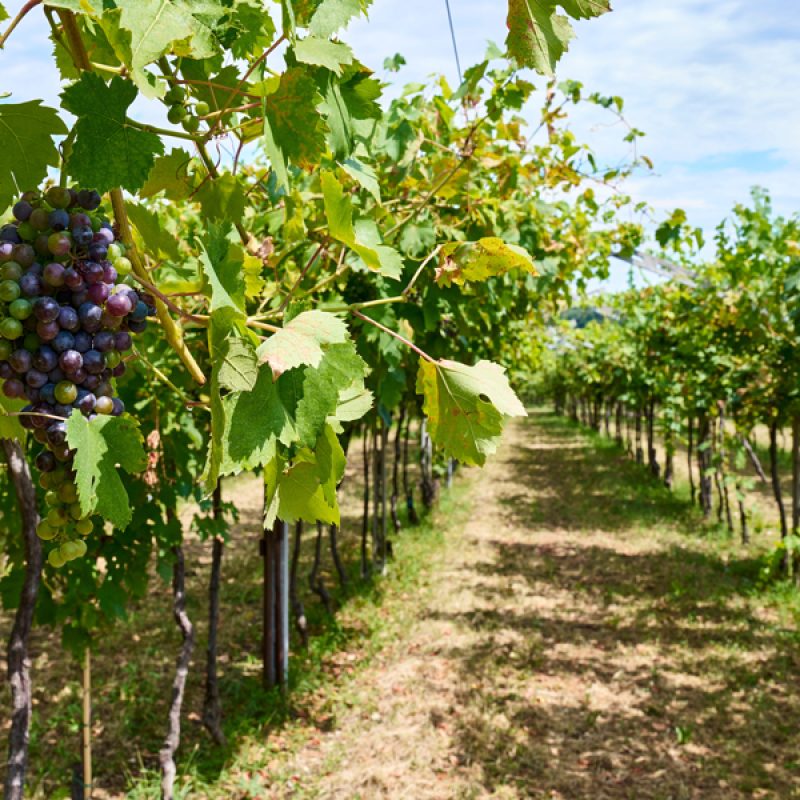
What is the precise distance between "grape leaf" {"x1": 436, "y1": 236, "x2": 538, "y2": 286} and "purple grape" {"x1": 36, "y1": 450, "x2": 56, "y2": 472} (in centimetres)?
57

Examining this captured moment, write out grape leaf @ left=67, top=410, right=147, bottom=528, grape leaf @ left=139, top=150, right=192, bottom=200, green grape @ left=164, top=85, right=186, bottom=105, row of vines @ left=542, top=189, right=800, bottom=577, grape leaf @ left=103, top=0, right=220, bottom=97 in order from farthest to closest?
1. row of vines @ left=542, top=189, right=800, bottom=577
2. grape leaf @ left=139, top=150, right=192, bottom=200
3. green grape @ left=164, top=85, right=186, bottom=105
4. grape leaf @ left=67, top=410, right=147, bottom=528
5. grape leaf @ left=103, top=0, right=220, bottom=97

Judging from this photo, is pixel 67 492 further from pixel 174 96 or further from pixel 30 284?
pixel 174 96

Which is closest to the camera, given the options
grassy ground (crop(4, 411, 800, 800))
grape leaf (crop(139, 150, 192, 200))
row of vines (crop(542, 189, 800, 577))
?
grape leaf (crop(139, 150, 192, 200))

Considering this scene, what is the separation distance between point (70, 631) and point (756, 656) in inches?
217

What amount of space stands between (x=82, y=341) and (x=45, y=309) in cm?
6

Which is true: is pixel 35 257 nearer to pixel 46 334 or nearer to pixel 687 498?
pixel 46 334

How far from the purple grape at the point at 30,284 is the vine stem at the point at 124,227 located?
102 millimetres

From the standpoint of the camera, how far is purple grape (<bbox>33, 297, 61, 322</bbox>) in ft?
2.49

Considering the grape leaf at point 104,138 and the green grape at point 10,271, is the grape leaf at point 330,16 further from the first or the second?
the green grape at point 10,271

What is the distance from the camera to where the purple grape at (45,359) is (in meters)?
0.77

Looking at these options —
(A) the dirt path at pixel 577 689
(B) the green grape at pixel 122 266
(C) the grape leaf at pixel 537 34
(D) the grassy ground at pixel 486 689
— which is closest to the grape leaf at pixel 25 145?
(B) the green grape at pixel 122 266

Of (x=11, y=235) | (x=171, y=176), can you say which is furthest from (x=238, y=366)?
(x=171, y=176)

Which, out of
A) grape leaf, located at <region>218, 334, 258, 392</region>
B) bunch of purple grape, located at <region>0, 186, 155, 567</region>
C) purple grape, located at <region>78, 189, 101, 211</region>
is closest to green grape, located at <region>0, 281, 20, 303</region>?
bunch of purple grape, located at <region>0, 186, 155, 567</region>

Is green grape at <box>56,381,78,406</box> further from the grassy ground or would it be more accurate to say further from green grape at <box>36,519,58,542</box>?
the grassy ground
